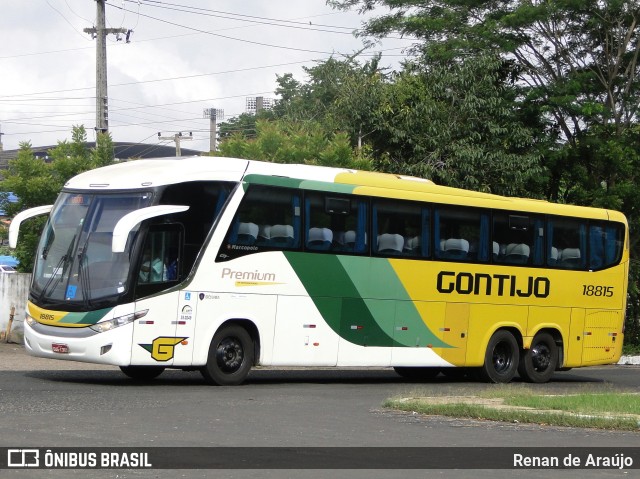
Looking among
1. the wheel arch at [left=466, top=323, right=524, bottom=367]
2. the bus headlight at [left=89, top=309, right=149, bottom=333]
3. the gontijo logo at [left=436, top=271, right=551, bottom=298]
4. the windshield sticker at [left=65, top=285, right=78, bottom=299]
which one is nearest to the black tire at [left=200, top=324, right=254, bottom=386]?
the bus headlight at [left=89, top=309, right=149, bottom=333]

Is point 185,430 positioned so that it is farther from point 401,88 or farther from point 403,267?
point 401,88

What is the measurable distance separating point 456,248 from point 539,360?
3541mm

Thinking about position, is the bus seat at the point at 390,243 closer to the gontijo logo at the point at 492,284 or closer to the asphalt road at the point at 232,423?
the gontijo logo at the point at 492,284

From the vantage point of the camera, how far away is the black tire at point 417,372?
24.5 m

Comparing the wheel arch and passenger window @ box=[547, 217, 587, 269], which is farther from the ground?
passenger window @ box=[547, 217, 587, 269]

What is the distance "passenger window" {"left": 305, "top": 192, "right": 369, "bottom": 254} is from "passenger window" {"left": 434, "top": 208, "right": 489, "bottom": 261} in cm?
189

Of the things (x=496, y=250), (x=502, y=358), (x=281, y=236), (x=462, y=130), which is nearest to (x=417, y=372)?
(x=502, y=358)

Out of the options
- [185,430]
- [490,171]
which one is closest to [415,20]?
[490,171]

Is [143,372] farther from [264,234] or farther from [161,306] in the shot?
[264,234]

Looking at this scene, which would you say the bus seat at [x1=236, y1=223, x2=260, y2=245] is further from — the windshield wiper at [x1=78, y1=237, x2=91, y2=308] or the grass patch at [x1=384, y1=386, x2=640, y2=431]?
the grass patch at [x1=384, y1=386, x2=640, y2=431]

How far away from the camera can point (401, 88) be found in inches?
1458

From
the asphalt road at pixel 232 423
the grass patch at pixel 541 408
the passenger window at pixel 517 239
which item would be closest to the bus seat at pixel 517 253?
the passenger window at pixel 517 239

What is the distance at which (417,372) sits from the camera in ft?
80.7

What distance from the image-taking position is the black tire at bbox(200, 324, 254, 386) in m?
19.0
